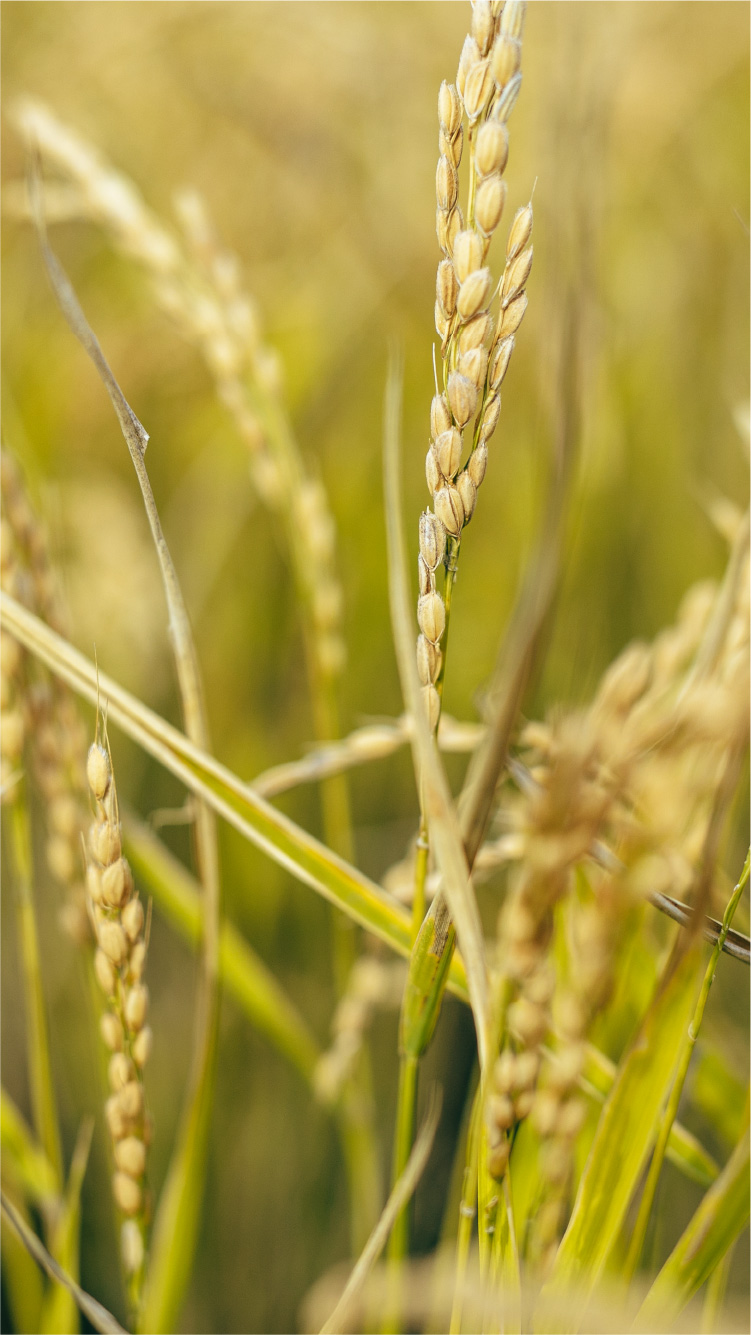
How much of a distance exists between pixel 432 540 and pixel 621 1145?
0.20 m

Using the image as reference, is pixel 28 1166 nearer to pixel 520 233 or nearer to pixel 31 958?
pixel 31 958

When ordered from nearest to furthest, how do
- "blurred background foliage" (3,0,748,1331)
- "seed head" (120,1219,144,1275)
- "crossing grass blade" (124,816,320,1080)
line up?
"seed head" (120,1219,144,1275)
"crossing grass blade" (124,816,320,1080)
"blurred background foliage" (3,0,748,1331)

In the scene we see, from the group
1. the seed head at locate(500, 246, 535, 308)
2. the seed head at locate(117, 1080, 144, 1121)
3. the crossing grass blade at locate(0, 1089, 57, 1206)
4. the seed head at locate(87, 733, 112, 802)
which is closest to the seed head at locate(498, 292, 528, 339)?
the seed head at locate(500, 246, 535, 308)

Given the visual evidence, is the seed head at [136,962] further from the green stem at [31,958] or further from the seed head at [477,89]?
the seed head at [477,89]

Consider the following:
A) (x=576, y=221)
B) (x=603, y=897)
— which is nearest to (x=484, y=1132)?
(x=603, y=897)

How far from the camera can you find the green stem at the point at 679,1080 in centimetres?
24

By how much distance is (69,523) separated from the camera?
87 centimetres

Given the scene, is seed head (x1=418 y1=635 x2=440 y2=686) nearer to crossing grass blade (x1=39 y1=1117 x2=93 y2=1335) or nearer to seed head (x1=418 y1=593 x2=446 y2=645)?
seed head (x1=418 y1=593 x2=446 y2=645)

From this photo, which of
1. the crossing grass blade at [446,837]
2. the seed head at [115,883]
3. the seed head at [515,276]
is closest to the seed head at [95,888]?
the seed head at [115,883]

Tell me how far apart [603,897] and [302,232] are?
140cm

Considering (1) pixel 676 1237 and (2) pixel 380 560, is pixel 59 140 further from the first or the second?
(1) pixel 676 1237

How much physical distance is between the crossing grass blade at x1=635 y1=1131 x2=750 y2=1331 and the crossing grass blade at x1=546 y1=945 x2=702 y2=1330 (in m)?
0.02

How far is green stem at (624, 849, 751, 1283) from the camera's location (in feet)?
0.79

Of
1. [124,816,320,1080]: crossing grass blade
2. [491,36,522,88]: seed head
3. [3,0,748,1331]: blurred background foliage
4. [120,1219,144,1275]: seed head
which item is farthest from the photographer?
[3,0,748,1331]: blurred background foliage
